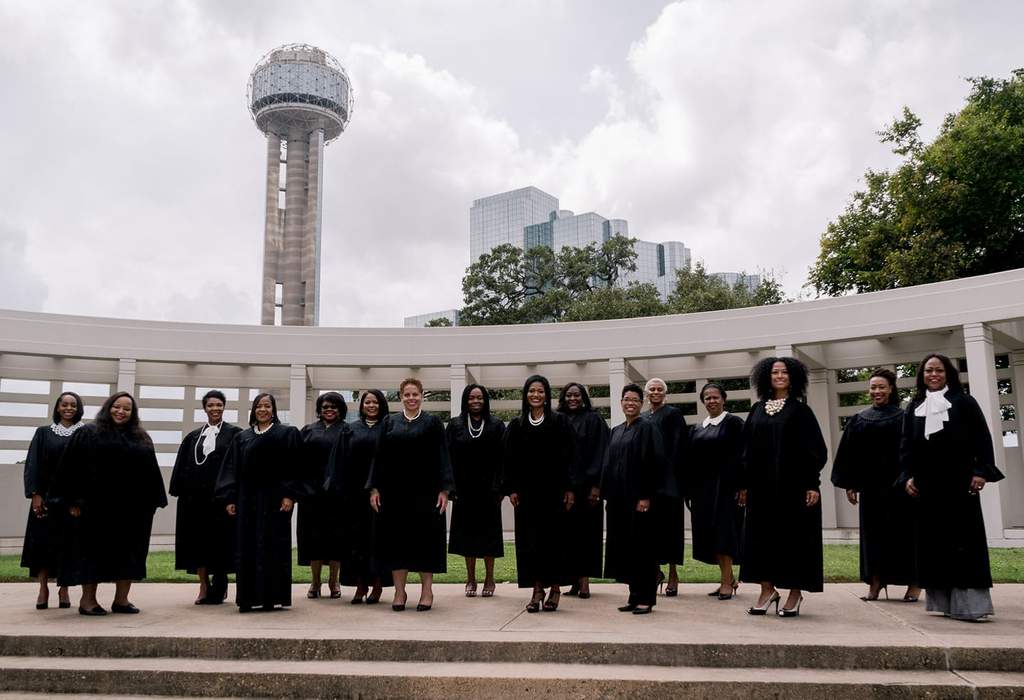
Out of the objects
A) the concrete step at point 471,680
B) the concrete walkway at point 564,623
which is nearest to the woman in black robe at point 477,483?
the concrete walkway at point 564,623

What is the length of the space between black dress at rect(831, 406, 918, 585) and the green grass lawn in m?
1.76

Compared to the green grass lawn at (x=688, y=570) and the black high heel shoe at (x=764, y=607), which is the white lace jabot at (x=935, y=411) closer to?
the black high heel shoe at (x=764, y=607)

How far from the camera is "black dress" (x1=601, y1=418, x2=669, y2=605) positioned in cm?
675

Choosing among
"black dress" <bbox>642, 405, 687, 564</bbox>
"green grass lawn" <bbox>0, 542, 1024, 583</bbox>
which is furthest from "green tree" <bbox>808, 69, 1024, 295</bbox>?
"black dress" <bbox>642, 405, 687, 564</bbox>

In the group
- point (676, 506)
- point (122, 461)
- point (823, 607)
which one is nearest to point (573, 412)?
point (676, 506)

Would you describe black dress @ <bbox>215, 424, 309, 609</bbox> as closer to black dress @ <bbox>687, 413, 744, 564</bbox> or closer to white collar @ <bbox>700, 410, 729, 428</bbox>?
black dress @ <bbox>687, 413, 744, 564</bbox>

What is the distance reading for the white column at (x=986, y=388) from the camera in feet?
45.0

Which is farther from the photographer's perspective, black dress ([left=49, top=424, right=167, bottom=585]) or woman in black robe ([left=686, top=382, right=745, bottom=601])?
woman in black robe ([left=686, top=382, right=745, bottom=601])

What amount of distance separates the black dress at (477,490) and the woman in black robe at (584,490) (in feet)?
2.42

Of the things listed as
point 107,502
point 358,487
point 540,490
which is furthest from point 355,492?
point 107,502

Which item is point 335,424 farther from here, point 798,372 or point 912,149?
point 912,149

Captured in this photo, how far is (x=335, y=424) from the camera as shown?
26.4 feet

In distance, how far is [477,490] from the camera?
802 cm

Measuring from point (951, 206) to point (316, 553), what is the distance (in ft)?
71.6
